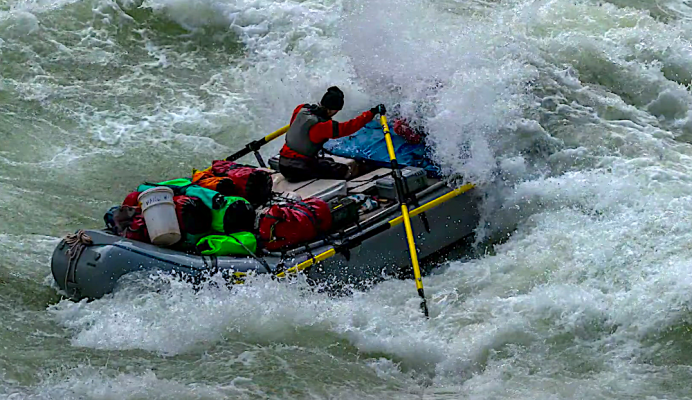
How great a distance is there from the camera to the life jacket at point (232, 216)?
6496 millimetres

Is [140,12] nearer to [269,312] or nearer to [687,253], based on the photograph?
[269,312]

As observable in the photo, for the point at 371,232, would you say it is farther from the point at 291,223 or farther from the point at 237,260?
the point at 237,260

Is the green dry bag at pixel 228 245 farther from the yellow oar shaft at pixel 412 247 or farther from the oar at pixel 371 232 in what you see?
the yellow oar shaft at pixel 412 247

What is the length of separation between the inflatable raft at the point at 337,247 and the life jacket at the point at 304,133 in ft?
0.92

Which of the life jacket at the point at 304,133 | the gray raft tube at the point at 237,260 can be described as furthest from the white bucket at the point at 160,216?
the life jacket at the point at 304,133

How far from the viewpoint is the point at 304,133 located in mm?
7332

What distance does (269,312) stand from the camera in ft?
20.4

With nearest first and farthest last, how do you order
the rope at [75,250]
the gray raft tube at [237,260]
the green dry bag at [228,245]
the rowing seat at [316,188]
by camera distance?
the gray raft tube at [237,260] → the rope at [75,250] → the green dry bag at [228,245] → the rowing seat at [316,188]

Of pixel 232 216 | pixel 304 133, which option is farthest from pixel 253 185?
pixel 304 133

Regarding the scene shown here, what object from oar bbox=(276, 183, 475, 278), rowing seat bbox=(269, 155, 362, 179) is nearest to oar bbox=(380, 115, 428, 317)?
oar bbox=(276, 183, 475, 278)

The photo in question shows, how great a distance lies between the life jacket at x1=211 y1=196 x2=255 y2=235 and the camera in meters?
6.50

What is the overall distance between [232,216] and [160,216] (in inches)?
19.8

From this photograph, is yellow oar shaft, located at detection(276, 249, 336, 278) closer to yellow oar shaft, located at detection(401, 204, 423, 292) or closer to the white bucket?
yellow oar shaft, located at detection(401, 204, 423, 292)

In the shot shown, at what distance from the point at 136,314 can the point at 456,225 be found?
2774mm
